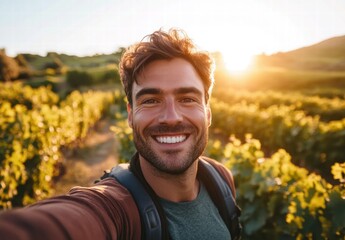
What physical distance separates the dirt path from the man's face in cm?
696

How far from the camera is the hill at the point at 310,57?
90775 mm

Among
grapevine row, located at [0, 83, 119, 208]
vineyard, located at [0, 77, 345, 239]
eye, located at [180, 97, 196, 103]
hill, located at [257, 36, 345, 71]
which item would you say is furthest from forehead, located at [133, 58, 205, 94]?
hill, located at [257, 36, 345, 71]

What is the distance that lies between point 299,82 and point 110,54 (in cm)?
11089

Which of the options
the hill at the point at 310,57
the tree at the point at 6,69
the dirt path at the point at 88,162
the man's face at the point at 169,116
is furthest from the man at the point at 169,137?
the hill at the point at 310,57

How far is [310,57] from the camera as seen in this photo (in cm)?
10900

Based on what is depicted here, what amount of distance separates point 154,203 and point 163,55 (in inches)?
45.2

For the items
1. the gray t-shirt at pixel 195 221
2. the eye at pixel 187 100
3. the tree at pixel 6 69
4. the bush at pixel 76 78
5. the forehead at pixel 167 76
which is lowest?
the gray t-shirt at pixel 195 221

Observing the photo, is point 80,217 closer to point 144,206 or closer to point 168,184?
point 144,206

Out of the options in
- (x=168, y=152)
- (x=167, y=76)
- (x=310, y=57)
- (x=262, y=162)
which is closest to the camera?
(x=168, y=152)

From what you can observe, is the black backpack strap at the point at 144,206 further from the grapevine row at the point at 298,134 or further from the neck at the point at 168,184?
the grapevine row at the point at 298,134

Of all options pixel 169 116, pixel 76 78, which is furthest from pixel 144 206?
pixel 76 78

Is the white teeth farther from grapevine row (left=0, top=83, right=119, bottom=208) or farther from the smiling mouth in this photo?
grapevine row (left=0, top=83, right=119, bottom=208)

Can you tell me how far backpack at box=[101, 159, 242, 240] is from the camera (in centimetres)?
171

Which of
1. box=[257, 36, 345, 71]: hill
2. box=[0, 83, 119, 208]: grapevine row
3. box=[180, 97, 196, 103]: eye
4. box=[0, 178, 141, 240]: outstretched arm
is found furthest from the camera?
box=[257, 36, 345, 71]: hill
